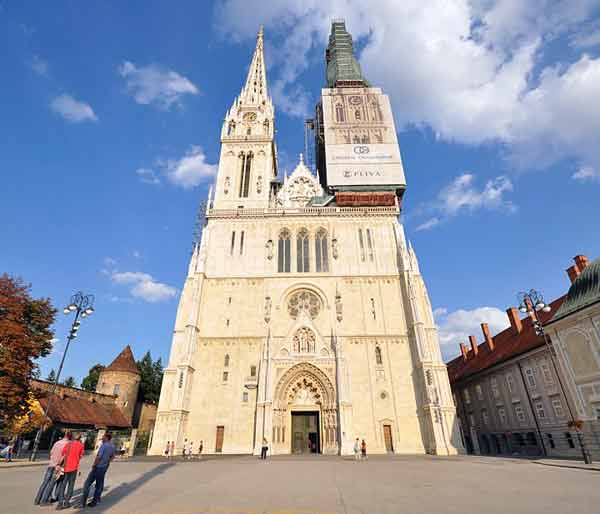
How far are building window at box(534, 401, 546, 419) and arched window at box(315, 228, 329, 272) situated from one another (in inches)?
679

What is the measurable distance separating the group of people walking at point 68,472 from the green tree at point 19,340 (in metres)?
13.9

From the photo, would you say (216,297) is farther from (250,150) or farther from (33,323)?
(250,150)

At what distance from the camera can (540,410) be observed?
22.4m

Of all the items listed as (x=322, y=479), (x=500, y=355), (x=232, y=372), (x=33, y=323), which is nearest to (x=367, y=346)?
(x=232, y=372)

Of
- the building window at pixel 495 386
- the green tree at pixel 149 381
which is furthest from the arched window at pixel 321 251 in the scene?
the green tree at pixel 149 381

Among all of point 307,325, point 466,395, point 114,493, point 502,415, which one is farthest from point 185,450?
point 466,395

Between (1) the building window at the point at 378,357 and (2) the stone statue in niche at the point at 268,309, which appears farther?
(2) the stone statue in niche at the point at 268,309

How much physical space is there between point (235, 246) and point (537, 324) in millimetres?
21638

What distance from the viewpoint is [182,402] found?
2177 cm

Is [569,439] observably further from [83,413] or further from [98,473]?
[83,413]

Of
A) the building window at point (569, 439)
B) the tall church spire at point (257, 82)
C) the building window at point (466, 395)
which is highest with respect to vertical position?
the tall church spire at point (257, 82)

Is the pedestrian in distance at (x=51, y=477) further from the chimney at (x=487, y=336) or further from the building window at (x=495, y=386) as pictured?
the chimney at (x=487, y=336)

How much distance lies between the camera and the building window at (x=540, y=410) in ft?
72.5

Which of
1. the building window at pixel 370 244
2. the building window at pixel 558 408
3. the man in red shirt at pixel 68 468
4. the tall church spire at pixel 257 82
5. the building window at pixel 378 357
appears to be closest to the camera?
the man in red shirt at pixel 68 468
